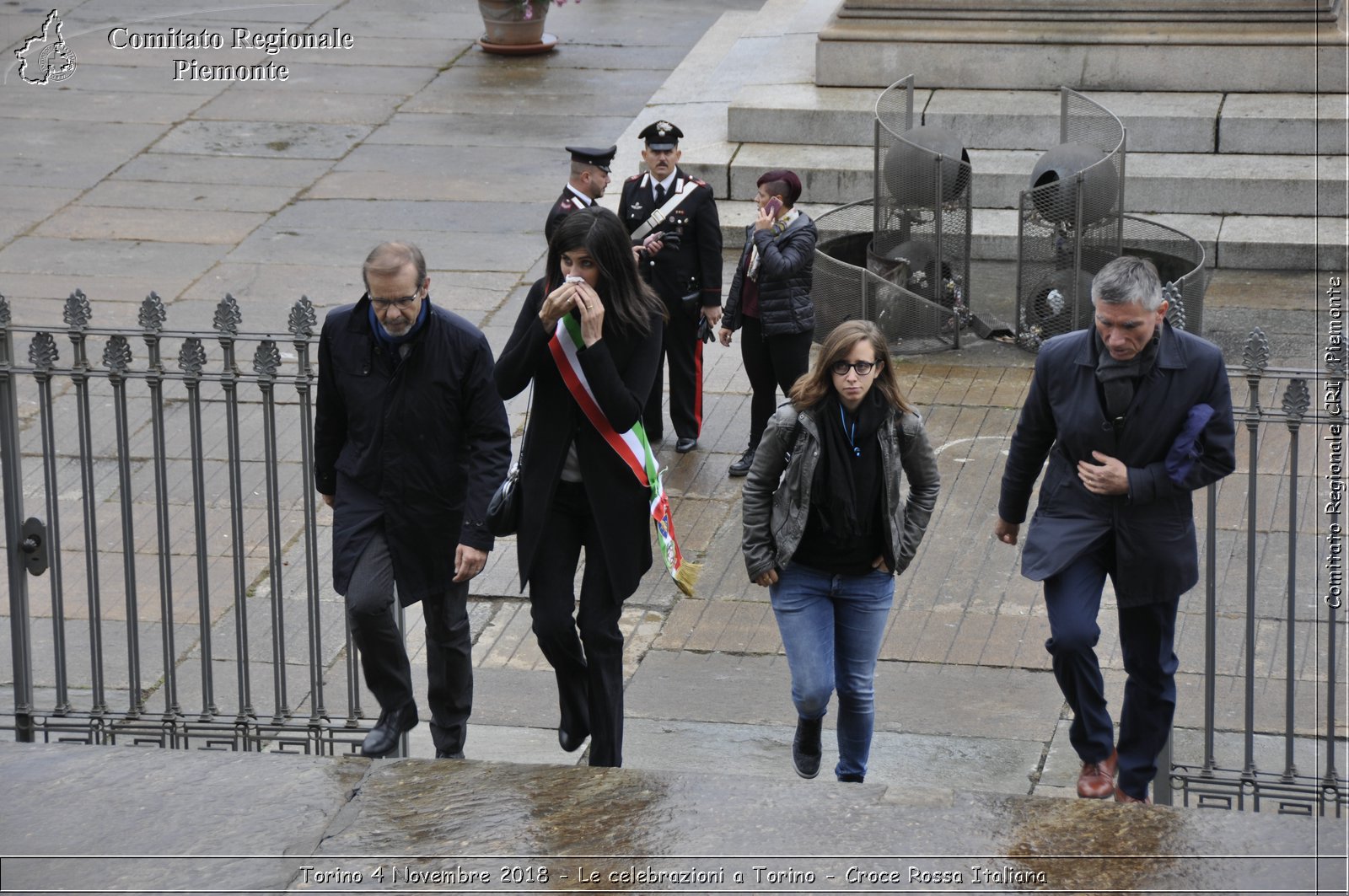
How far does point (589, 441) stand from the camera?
17.3ft

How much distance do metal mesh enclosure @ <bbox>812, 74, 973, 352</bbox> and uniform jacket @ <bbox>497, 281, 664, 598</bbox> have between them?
5.28 meters

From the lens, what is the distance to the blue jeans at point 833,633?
213 inches

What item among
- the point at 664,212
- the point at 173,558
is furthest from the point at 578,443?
the point at 664,212

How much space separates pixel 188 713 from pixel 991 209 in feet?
26.4

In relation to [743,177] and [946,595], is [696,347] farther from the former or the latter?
[743,177]

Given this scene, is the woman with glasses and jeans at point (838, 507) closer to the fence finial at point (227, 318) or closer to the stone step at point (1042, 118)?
the fence finial at point (227, 318)

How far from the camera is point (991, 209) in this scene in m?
12.6

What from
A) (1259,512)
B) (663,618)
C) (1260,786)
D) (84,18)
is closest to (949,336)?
(1259,512)

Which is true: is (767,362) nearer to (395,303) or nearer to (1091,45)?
(395,303)

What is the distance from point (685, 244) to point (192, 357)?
Result: 3810 mm

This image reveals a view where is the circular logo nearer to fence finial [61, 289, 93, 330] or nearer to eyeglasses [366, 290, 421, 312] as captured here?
fence finial [61, 289, 93, 330]

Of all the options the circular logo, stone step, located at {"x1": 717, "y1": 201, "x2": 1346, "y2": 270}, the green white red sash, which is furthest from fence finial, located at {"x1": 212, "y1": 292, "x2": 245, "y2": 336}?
the circular logo

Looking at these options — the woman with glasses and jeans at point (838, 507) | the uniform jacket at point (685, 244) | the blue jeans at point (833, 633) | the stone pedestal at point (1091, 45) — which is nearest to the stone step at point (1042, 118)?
the stone pedestal at point (1091, 45)

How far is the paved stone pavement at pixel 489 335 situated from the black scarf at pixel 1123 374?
1.29 metres
